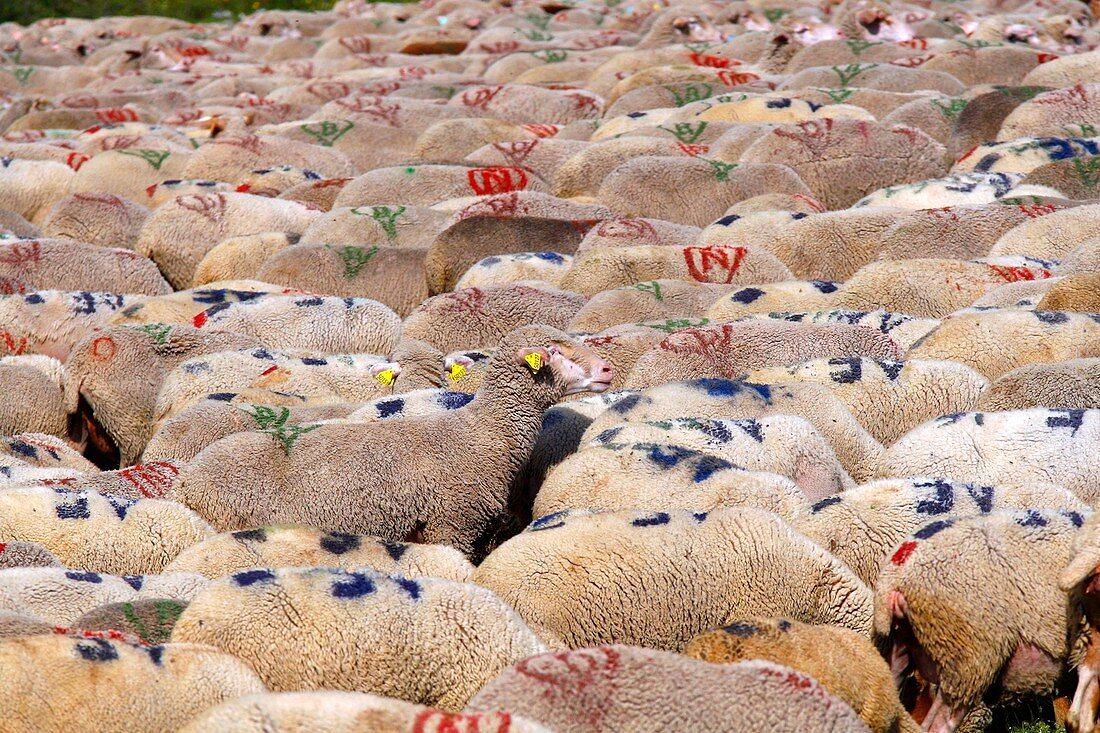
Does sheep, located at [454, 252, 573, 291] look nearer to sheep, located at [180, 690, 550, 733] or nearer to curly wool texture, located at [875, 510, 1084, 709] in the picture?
curly wool texture, located at [875, 510, 1084, 709]

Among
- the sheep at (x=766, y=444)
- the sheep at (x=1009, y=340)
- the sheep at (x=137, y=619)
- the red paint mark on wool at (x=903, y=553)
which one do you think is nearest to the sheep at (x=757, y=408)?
the sheep at (x=766, y=444)

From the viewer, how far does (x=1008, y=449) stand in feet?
18.3

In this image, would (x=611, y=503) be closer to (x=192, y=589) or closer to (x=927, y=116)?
(x=192, y=589)

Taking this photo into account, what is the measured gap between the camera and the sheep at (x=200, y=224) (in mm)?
10250

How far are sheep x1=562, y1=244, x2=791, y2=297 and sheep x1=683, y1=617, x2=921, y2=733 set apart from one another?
14.1 feet

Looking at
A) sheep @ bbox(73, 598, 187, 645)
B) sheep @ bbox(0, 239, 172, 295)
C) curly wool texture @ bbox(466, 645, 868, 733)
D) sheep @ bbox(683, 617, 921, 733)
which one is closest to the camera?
curly wool texture @ bbox(466, 645, 868, 733)

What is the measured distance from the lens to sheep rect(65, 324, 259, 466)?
7.64m

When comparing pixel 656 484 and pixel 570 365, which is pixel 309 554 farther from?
pixel 570 365

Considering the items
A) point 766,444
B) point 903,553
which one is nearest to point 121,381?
point 766,444

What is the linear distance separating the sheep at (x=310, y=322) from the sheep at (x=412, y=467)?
2.11 m

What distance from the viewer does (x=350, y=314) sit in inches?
331

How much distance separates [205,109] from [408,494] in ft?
38.0

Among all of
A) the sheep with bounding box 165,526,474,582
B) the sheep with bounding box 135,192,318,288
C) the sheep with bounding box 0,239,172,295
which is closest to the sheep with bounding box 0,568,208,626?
the sheep with bounding box 165,526,474,582

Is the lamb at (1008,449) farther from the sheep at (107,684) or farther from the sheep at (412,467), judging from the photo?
the sheep at (107,684)
